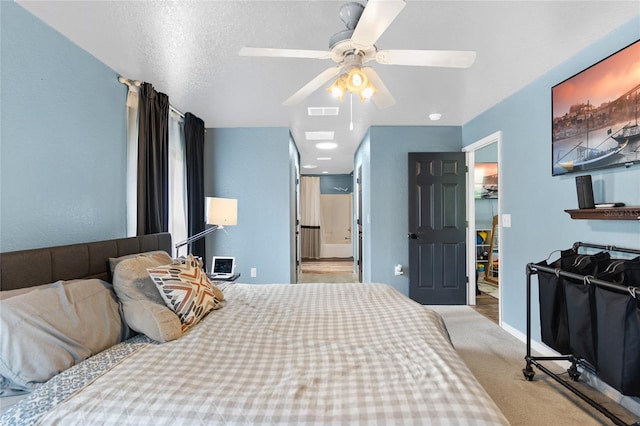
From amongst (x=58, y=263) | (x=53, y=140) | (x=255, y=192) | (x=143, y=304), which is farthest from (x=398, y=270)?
(x=53, y=140)

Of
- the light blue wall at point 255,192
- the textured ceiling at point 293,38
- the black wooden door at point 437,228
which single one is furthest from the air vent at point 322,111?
the black wooden door at point 437,228

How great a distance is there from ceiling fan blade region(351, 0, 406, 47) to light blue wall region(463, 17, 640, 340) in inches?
73.2

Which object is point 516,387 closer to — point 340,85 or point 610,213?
point 610,213

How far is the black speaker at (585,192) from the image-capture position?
212 cm

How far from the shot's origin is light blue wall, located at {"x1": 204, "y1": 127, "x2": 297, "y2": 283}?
165 inches

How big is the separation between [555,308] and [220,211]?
2.86 meters

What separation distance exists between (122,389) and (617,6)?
3091 mm

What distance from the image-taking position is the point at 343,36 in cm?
147

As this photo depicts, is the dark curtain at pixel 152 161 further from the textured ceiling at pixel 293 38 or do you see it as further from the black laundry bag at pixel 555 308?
the black laundry bag at pixel 555 308

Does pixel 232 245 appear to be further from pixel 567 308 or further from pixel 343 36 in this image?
pixel 567 308

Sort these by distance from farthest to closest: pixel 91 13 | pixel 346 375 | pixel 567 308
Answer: pixel 567 308, pixel 91 13, pixel 346 375

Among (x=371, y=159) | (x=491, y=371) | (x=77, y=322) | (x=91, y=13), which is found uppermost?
(x=91, y=13)

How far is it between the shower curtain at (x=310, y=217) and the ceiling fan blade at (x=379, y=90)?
653cm

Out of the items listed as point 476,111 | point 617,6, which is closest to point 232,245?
point 476,111
